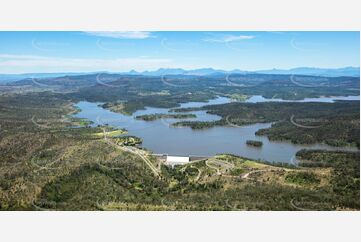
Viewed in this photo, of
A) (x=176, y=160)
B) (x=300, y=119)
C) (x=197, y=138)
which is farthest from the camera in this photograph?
(x=300, y=119)

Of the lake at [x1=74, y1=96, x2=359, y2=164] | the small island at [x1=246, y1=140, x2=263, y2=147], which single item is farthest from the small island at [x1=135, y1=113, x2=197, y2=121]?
the small island at [x1=246, y1=140, x2=263, y2=147]

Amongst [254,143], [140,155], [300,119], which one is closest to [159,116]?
[300,119]

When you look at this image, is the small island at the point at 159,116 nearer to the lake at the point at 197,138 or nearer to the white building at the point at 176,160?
the lake at the point at 197,138

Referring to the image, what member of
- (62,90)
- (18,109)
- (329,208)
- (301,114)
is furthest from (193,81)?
(329,208)

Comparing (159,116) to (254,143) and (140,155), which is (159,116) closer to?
(254,143)

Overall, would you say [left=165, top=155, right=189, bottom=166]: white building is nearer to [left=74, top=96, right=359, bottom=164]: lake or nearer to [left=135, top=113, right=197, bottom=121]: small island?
[left=74, top=96, right=359, bottom=164]: lake

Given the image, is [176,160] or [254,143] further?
[254,143]

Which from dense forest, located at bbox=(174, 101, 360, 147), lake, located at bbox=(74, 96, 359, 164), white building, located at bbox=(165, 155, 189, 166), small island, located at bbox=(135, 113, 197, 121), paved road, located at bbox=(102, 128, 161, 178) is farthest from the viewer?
small island, located at bbox=(135, 113, 197, 121)

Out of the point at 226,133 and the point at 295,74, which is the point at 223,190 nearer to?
the point at 226,133

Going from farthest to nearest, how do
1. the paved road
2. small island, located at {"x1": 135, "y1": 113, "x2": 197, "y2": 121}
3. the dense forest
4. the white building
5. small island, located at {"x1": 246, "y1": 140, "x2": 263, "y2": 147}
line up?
small island, located at {"x1": 135, "y1": 113, "x2": 197, "y2": 121} < small island, located at {"x1": 246, "y1": 140, "x2": 263, "y2": 147} < the dense forest < the white building < the paved road
